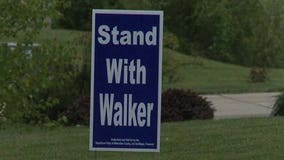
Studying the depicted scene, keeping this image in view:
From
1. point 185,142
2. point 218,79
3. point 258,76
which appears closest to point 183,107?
point 185,142

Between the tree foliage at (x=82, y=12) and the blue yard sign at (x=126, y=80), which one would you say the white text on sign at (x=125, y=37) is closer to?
the blue yard sign at (x=126, y=80)

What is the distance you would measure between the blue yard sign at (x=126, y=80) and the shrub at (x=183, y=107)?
6036 mm

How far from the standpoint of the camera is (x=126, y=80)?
21.0 ft

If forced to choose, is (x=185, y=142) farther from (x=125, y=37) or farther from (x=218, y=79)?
(x=218, y=79)

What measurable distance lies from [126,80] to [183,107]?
6.33 m

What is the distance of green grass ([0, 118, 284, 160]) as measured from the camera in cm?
854

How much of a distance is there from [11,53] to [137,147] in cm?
126

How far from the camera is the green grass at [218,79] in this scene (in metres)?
18.4

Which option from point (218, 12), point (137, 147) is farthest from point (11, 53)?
point (218, 12)

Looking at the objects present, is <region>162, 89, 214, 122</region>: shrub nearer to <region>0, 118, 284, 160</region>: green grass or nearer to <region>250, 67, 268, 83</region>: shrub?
<region>0, 118, 284, 160</region>: green grass

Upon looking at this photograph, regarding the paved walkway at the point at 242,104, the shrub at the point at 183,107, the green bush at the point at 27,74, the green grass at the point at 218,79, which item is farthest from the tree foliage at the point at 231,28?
the green bush at the point at 27,74

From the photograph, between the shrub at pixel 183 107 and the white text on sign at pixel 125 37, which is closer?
the white text on sign at pixel 125 37

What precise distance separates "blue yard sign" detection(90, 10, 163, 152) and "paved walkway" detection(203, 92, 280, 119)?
23.7 ft

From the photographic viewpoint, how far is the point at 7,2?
632cm
